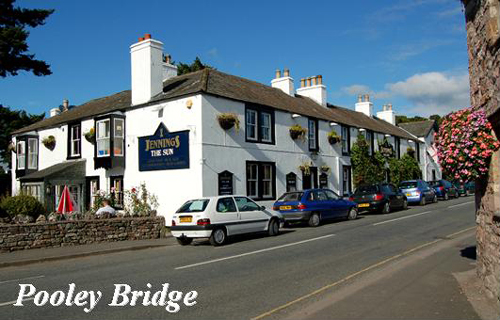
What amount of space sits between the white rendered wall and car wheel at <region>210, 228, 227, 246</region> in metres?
4.89

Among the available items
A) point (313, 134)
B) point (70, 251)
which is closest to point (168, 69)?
point (313, 134)

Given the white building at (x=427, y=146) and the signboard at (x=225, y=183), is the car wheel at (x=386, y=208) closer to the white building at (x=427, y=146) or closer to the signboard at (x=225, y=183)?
the signboard at (x=225, y=183)

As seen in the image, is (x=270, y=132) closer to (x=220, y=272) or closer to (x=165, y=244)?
(x=165, y=244)

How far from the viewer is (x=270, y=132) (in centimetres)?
2347

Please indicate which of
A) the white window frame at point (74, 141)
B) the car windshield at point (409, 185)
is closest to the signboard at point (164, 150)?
the white window frame at point (74, 141)

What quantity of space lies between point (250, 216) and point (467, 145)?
921cm

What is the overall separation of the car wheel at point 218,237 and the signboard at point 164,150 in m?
5.97

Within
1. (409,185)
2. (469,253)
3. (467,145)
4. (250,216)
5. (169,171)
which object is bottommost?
(469,253)

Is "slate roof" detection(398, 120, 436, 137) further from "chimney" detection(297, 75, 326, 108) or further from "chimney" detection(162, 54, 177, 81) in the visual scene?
"chimney" detection(162, 54, 177, 81)

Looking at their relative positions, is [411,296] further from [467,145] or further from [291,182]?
[291,182]

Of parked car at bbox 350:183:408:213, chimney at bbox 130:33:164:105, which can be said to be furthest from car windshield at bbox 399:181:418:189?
chimney at bbox 130:33:164:105

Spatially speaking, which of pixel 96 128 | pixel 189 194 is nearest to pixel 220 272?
pixel 189 194

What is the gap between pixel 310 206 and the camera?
18500mm

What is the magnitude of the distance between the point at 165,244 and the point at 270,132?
10011mm
